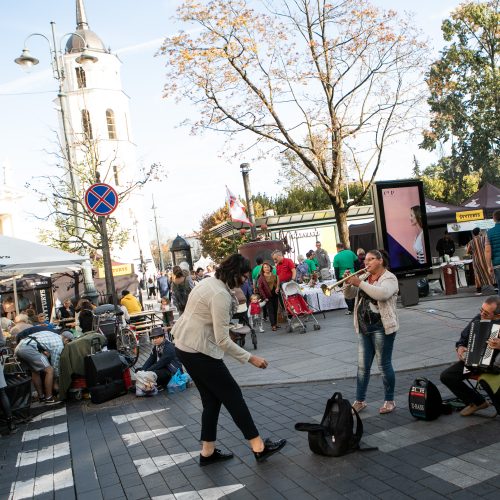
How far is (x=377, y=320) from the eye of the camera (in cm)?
595

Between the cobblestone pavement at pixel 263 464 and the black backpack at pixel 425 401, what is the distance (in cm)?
8

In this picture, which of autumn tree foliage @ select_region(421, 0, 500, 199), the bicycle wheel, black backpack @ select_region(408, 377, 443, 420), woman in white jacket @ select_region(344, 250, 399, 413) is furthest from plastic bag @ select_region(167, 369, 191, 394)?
autumn tree foliage @ select_region(421, 0, 500, 199)

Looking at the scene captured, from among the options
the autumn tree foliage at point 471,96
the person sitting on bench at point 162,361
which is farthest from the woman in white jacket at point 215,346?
the autumn tree foliage at point 471,96

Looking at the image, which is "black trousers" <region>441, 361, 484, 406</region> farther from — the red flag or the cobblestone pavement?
the red flag

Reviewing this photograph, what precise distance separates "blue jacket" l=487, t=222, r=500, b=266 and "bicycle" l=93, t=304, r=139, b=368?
6640 millimetres

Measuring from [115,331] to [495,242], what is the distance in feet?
24.0

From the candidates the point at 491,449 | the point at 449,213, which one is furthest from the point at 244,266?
the point at 449,213

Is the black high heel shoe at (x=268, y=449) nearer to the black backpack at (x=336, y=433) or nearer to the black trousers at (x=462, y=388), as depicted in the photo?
the black backpack at (x=336, y=433)

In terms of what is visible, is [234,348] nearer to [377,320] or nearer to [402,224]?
[377,320]

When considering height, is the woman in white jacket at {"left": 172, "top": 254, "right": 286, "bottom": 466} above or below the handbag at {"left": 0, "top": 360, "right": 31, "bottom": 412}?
above

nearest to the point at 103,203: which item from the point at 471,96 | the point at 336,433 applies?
the point at 336,433

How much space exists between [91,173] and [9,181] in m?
36.7

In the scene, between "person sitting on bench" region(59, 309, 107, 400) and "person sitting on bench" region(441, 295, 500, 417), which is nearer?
"person sitting on bench" region(441, 295, 500, 417)

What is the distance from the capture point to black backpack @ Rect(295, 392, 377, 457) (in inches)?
195
